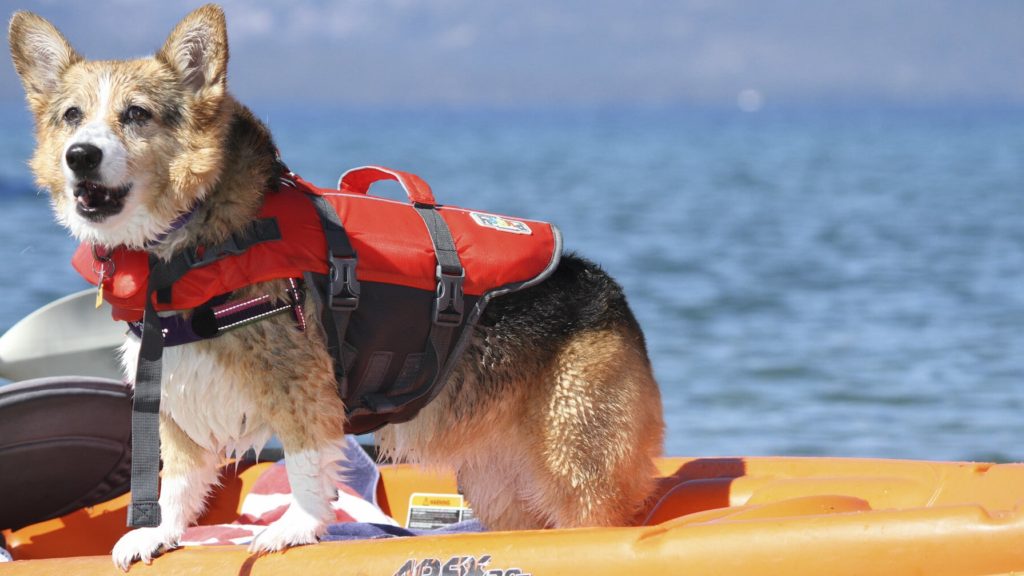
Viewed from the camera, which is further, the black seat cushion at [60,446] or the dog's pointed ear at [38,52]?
the black seat cushion at [60,446]

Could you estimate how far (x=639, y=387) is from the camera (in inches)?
155

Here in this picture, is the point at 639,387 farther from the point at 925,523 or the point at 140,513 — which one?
the point at 140,513

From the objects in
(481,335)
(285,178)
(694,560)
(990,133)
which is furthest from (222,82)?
(990,133)

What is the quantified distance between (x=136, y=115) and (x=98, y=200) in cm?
26

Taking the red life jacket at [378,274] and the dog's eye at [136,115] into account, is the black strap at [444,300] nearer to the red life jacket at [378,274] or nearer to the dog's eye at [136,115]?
the red life jacket at [378,274]

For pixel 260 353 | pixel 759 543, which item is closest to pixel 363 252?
pixel 260 353

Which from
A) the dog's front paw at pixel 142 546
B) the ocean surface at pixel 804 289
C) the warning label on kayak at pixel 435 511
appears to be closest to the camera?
the dog's front paw at pixel 142 546

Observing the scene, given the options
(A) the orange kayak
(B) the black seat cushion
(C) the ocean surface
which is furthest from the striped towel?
(C) the ocean surface

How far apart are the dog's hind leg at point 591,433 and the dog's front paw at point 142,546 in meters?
1.19

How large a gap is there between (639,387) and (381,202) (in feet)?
3.46

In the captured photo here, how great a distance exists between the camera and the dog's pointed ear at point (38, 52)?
3412 mm

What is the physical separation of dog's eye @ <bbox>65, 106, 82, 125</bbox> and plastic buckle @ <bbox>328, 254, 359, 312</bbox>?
31.7 inches

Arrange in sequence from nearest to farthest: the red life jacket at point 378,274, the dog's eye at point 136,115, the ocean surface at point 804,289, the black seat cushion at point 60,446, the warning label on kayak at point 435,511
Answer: the dog's eye at point 136,115, the red life jacket at point 378,274, the black seat cushion at point 60,446, the warning label on kayak at point 435,511, the ocean surface at point 804,289

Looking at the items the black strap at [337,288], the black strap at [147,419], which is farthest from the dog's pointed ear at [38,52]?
the black strap at [337,288]
